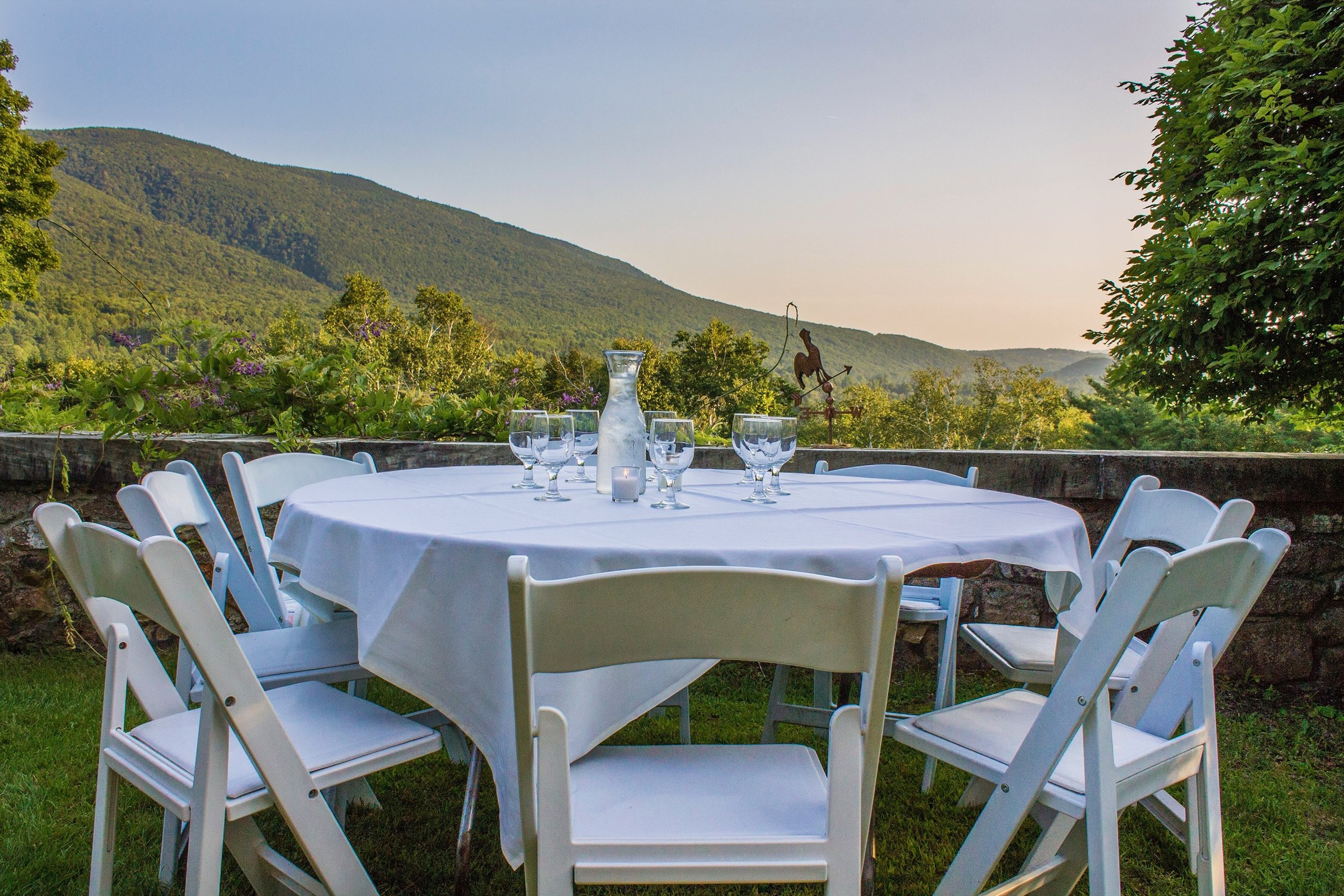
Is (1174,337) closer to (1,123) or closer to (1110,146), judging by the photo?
(1,123)

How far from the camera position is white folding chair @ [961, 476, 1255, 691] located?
155 centimetres

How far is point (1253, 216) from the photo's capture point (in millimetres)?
2607

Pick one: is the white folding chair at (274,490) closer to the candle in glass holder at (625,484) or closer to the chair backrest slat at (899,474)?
the candle in glass holder at (625,484)

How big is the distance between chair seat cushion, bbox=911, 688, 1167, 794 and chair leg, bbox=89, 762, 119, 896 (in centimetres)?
137

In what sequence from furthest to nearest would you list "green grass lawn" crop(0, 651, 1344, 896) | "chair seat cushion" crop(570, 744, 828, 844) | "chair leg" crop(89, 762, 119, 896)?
"green grass lawn" crop(0, 651, 1344, 896) < "chair leg" crop(89, 762, 119, 896) < "chair seat cushion" crop(570, 744, 828, 844)

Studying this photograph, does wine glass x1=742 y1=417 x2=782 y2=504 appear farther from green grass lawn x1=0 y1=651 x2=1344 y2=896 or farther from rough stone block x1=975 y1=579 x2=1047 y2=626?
A: rough stone block x1=975 y1=579 x2=1047 y2=626

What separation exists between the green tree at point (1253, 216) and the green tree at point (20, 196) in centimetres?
2941

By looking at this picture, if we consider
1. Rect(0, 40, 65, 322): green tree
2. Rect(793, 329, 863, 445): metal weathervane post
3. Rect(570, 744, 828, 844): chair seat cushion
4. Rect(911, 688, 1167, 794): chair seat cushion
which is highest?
Rect(0, 40, 65, 322): green tree

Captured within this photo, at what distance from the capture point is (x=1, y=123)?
905 inches

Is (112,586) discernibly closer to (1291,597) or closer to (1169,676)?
(1169,676)

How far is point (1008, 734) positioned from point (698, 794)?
0.61m

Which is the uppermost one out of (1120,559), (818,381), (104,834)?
(818,381)

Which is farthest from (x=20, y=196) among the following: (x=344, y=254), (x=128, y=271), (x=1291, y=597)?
(x=1291, y=597)

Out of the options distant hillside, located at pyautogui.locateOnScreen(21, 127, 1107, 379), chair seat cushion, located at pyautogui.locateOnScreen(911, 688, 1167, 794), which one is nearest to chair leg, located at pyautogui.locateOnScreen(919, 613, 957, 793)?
chair seat cushion, located at pyautogui.locateOnScreen(911, 688, 1167, 794)
